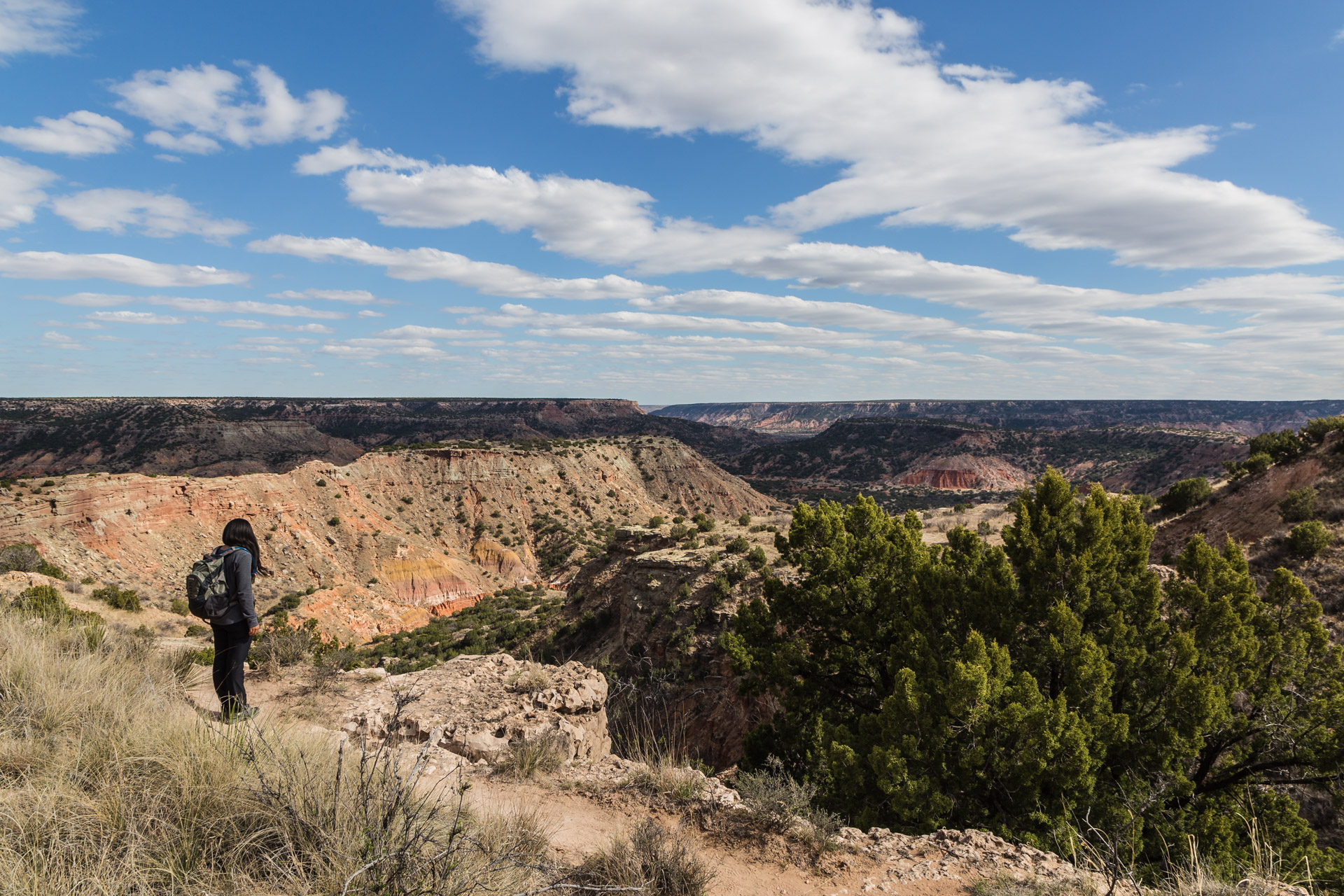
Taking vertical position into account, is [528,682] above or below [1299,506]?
below

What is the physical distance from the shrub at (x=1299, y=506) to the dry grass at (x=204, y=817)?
973 inches

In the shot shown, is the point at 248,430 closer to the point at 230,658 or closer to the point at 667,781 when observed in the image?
the point at 230,658

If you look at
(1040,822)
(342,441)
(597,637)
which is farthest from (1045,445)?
(342,441)

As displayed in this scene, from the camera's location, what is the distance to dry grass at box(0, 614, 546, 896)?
127 inches

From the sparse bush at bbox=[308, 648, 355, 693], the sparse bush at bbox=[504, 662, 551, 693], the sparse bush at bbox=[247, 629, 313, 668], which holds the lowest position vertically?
the sparse bush at bbox=[504, 662, 551, 693]

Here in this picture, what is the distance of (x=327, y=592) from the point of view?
3628cm

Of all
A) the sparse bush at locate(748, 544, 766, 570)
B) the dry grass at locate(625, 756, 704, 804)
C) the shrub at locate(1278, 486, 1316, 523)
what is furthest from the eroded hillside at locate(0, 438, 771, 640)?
the shrub at locate(1278, 486, 1316, 523)

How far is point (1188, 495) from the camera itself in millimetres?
25859

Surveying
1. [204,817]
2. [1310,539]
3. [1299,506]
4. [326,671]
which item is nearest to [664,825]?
[204,817]

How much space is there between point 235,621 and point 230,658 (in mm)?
456

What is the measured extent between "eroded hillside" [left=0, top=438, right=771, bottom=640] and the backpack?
29.7 metres

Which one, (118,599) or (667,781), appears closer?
(667,781)

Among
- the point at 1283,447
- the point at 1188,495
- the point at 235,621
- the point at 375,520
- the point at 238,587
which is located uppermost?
the point at 1283,447

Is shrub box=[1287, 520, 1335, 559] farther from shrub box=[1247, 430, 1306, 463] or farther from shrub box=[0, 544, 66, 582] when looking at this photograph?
shrub box=[0, 544, 66, 582]
